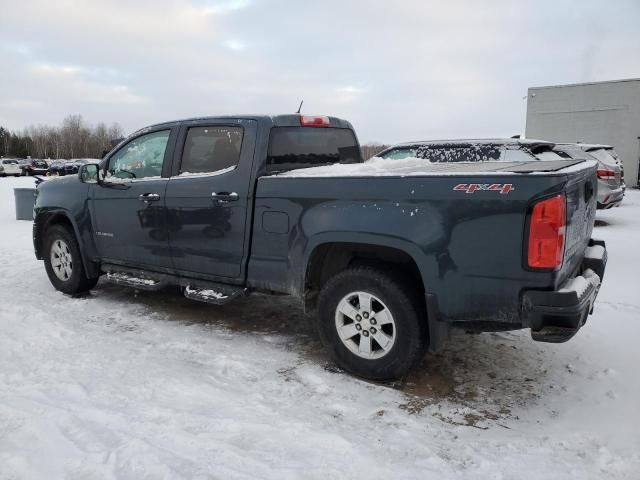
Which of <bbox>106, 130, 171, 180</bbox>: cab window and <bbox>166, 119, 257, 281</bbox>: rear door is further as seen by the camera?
<bbox>106, 130, 171, 180</bbox>: cab window

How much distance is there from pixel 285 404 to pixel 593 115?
2549cm

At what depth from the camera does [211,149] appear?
453cm

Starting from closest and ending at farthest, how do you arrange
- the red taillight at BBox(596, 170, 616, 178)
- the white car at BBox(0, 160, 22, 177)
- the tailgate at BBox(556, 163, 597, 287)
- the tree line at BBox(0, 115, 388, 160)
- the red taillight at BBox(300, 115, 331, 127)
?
the tailgate at BBox(556, 163, 597, 287) → the red taillight at BBox(300, 115, 331, 127) → the red taillight at BBox(596, 170, 616, 178) → the white car at BBox(0, 160, 22, 177) → the tree line at BBox(0, 115, 388, 160)

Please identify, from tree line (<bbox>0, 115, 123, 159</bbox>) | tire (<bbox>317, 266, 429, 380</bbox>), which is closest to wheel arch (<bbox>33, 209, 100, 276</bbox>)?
tire (<bbox>317, 266, 429, 380</bbox>)

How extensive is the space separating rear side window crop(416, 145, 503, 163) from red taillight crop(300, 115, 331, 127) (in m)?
3.36

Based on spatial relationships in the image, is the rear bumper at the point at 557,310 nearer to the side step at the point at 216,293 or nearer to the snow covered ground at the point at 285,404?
the snow covered ground at the point at 285,404

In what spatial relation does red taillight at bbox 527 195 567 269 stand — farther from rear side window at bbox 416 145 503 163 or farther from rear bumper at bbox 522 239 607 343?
rear side window at bbox 416 145 503 163

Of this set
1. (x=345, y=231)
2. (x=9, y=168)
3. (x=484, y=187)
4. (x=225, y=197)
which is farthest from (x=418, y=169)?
(x=9, y=168)

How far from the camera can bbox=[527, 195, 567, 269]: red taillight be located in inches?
111

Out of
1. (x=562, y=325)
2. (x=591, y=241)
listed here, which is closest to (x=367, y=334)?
(x=562, y=325)

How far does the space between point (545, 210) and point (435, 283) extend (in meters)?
0.78

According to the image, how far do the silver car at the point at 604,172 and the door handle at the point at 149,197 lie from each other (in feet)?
25.4

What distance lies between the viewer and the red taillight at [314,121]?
4.58 metres

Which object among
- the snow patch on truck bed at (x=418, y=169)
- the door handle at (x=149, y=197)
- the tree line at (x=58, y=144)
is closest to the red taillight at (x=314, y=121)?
the snow patch on truck bed at (x=418, y=169)
